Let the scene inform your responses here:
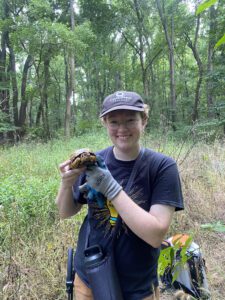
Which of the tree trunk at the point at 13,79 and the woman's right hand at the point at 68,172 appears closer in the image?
the woman's right hand at the point at 68,172

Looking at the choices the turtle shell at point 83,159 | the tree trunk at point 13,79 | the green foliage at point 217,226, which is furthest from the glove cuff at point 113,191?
the tree trunk at point 13,79

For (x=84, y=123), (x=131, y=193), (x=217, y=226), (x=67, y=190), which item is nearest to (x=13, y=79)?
(x=84, y=123)

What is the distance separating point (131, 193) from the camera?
1457mm

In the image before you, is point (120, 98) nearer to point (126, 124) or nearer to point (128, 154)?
point (126, 124)

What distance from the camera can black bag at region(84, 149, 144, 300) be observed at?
139 centimetres

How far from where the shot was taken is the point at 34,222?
10.8 feet

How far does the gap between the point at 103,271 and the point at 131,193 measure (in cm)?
39

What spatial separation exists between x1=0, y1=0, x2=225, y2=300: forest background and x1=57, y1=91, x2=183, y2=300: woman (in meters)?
0.56

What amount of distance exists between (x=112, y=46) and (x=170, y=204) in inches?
1076

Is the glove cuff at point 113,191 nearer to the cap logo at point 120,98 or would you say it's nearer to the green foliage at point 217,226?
the cap logo at point 120,98

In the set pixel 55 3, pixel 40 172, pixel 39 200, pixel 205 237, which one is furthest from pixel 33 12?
pixel 205 237

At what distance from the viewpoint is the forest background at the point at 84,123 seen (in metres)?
2.82

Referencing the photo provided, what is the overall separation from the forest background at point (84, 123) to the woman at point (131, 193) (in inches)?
22.1

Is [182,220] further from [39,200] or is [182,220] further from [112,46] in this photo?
[112,46]
